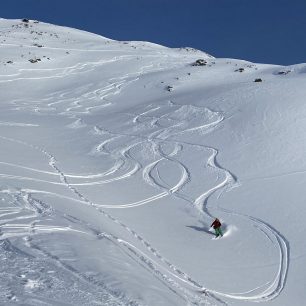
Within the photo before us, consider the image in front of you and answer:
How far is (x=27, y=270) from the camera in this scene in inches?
352

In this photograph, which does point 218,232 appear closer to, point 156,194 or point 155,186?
point 156,194

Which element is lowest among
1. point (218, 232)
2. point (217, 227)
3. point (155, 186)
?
point (218, 232)

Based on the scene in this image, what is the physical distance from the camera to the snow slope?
9.93m

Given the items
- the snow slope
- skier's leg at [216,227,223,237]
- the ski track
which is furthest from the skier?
the ski track

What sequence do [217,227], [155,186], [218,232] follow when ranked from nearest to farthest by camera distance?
[217,227] → [218,232] → [155,186]

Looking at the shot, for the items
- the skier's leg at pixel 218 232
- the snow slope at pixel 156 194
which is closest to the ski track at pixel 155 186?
the snow slope at pixel 156 194

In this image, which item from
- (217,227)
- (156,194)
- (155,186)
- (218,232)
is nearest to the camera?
(217,227)

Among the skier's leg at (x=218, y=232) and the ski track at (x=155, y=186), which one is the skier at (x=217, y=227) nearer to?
the skier's leg at (x=218, y=232)

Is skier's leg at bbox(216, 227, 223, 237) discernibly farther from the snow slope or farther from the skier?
the snow slope

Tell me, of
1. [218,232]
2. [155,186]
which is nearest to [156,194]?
[155,186]

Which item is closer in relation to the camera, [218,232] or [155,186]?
[218,232]

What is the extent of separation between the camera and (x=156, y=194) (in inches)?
755

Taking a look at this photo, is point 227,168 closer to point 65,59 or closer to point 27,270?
point 27,270

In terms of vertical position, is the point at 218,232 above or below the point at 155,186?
below
